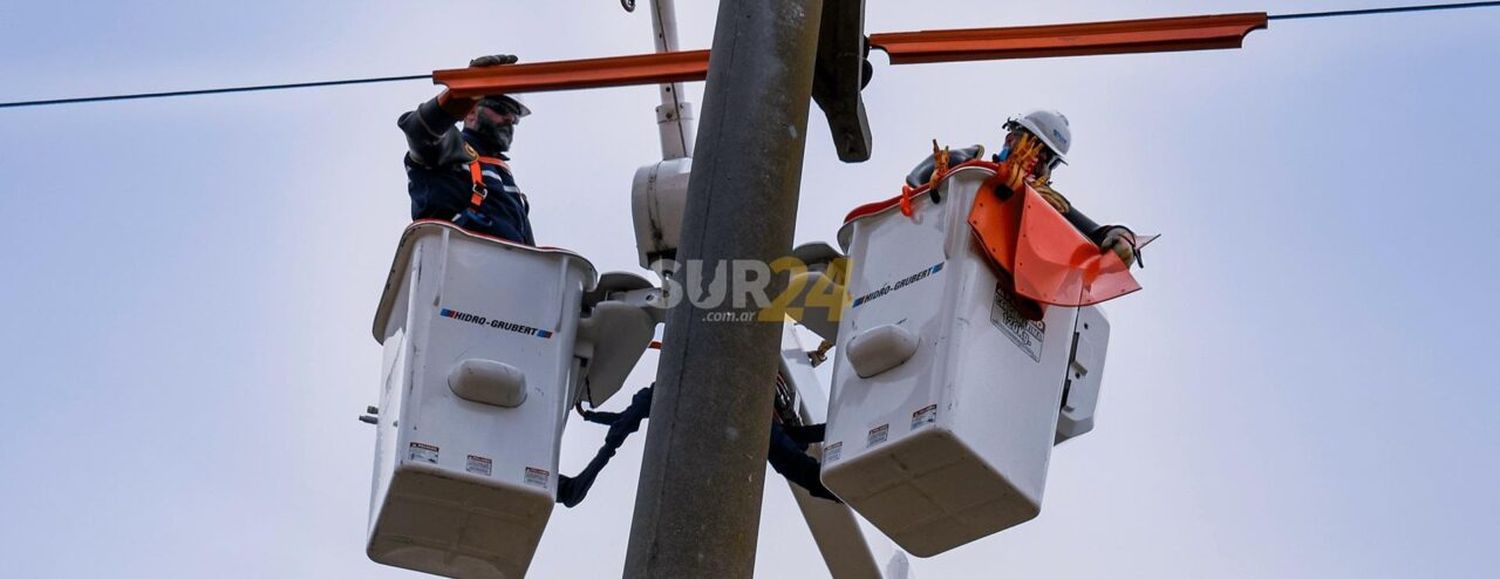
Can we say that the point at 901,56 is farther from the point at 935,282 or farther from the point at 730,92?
the point at 730,92

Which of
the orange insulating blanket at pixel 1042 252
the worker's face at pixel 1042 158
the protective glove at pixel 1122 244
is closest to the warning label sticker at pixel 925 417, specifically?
the orange insulating blanket at pixel 1042 252

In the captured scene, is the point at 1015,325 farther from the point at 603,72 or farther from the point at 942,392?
the point at 603,72

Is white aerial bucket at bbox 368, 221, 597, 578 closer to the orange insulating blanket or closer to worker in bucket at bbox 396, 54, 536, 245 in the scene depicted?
worker in bucket at bbox 396, 54, 536, 245

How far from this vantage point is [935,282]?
5629 mm

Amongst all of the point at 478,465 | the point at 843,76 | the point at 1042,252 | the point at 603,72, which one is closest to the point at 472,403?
the point at 478,465

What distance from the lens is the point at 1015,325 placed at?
5.67 meters

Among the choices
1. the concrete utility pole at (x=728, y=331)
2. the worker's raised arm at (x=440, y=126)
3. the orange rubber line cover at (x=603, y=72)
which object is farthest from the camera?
the worker's raised arm at (x=440, y=126)

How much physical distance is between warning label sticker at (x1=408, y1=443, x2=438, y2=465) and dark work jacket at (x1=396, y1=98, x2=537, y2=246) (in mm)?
1122

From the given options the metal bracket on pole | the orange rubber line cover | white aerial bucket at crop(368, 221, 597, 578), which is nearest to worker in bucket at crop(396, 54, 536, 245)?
the orange rubber line cover

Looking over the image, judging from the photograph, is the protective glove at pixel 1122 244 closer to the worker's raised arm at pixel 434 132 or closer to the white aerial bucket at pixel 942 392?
the white aerial bucket at pixel 942 392

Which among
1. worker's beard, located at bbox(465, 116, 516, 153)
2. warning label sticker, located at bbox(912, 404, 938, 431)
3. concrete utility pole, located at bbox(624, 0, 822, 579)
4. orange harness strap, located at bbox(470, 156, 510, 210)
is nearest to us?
concrete utility pole, located at bbox(624, 0, 822, 579)

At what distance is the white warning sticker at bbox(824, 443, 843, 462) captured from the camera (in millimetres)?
5574

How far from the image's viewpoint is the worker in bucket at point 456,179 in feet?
21.5

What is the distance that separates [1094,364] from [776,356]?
9.27 feet
